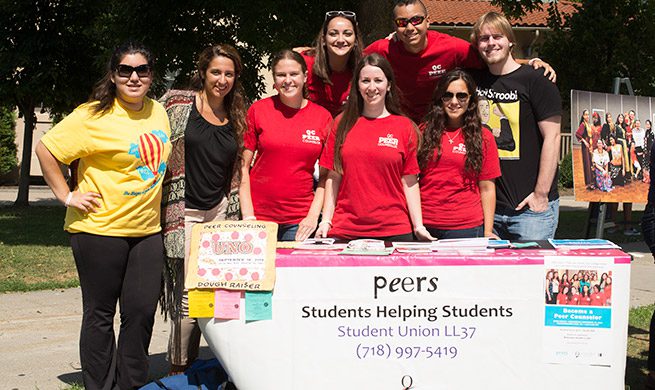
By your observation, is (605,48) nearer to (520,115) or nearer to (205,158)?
(520,115)

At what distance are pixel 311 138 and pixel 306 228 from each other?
0.51 metres

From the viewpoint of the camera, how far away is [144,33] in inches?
492

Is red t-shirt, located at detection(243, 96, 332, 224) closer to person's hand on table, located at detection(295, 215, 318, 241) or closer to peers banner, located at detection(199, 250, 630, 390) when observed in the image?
person's hand on table, located at detection(295, 215, 318, 241)

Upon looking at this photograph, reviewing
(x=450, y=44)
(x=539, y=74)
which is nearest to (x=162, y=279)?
(x=450, y=44)

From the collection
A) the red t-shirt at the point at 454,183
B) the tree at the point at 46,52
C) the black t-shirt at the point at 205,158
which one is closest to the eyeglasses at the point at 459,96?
the red t-shirt at the point at 454,183

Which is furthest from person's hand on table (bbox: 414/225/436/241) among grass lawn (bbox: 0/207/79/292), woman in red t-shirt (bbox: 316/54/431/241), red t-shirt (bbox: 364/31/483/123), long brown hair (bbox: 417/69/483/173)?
grass lawn (bbox: 0/207/79/292)

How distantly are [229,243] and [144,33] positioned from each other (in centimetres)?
933

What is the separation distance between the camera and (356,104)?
4414 mm

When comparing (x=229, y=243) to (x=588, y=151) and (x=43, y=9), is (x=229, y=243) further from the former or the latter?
(x=43, y=9)

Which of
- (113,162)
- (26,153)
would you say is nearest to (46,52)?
(26,153)

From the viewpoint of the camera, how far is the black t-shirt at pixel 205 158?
14.7ft

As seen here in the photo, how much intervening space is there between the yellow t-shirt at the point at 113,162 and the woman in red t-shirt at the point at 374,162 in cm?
96

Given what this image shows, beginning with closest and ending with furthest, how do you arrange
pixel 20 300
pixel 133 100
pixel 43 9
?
1. pixel 133 100
2. pixel 20 300
3. pixel 43 9

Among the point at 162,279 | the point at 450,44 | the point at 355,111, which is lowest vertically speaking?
the point at 162,279
